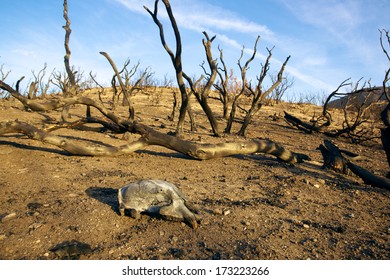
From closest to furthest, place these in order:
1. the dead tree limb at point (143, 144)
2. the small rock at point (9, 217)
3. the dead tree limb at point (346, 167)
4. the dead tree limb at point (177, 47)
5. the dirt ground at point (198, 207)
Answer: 1. the dirt ground at point (198, 207)
2. the small rock at point (9, 217)
3. the dead tree limb at point (346, 167)
4. the dead tree limb at point (143, 144)
5. the dead tree limb at point (177, 47)

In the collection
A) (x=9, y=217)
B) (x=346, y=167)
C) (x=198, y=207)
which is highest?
(x=346, y=167)

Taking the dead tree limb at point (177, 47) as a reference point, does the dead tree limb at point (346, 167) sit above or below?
below

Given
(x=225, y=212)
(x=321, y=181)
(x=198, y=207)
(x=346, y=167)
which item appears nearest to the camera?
(x=225, y=212)

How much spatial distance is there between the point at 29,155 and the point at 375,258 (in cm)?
557

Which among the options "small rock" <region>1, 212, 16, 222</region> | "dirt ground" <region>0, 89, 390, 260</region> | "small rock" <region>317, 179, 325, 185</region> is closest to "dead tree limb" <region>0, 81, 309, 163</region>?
"dirt ground" <region>0, 89, 390, 260</region>

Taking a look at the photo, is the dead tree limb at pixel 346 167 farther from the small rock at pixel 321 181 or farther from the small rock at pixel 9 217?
the small rock at pixel 9 217

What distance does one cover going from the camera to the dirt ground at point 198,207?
2.51 meters

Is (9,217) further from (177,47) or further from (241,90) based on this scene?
(241,90)

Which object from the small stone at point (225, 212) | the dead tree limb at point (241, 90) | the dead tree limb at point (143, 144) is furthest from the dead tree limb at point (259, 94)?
the small stone at point (225, 212)

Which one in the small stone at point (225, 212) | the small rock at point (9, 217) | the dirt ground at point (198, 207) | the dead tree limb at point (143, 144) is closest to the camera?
the dirt ground at point (198, 207)

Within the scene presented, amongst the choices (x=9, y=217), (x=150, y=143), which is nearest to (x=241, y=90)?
(x=150, y=143)

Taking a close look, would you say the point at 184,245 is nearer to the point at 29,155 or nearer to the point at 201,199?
the point at 201,199

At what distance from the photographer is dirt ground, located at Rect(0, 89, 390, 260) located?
2.51 meters

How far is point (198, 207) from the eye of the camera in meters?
3.36
